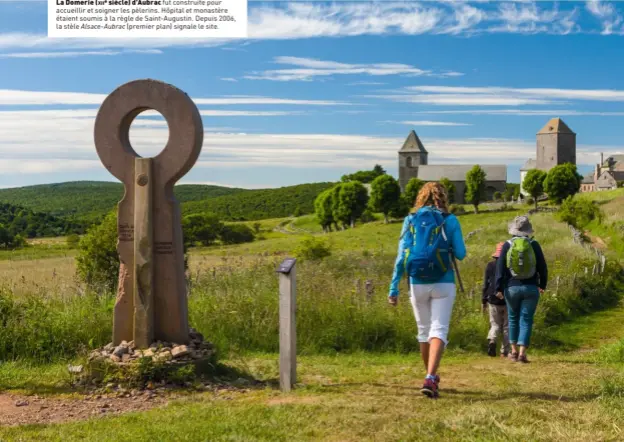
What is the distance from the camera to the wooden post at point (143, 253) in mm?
8148

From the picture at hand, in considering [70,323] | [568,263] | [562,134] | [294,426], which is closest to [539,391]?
[294,426]

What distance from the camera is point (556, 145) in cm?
13288

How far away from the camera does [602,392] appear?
6.81 m

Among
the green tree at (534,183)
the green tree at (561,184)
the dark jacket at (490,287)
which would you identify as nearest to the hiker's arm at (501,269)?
the dark jacket at (490,287)

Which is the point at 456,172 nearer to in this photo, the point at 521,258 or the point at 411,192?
the point at 411,192

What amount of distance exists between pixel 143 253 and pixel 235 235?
5908 cm

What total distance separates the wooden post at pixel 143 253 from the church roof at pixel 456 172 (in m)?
120

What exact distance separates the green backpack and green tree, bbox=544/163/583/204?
262 ft

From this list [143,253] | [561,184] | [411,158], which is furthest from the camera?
[411,158]

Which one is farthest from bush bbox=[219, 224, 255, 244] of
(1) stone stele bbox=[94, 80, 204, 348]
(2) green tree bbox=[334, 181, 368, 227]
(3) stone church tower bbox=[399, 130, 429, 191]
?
(3) stone church tower bbox=[399, 130, 429, 191]

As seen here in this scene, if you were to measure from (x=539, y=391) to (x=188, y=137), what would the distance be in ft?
15.1

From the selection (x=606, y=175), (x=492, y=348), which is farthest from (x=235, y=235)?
(x=606, y=175)

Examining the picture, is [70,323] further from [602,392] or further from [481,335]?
[602,392]

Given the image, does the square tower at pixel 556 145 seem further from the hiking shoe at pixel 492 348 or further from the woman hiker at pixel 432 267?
the woman hiker at pixel 432 267
